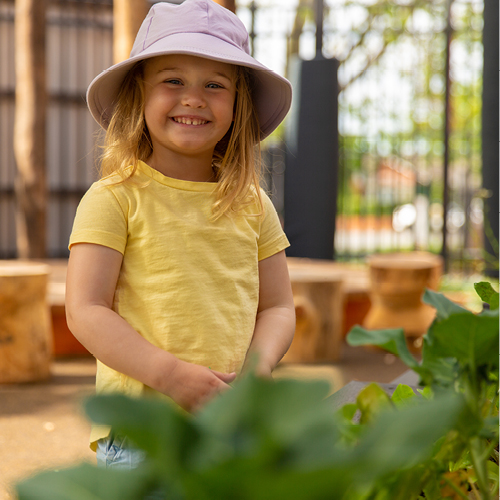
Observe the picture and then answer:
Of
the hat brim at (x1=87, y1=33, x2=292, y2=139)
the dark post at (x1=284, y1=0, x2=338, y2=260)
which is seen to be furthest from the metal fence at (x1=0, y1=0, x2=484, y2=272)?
the hat brim at (x1=87, y1=33, x2=292, y2=139)

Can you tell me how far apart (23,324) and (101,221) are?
2.99 m

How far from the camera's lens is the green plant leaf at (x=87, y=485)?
0.31 metres

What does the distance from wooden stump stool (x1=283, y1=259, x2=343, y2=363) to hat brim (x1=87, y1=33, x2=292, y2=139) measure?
300cm

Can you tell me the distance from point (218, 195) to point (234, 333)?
0.27 metres

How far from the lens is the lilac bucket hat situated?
1219 millimetres

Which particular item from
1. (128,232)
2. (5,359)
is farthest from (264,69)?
(5,359)

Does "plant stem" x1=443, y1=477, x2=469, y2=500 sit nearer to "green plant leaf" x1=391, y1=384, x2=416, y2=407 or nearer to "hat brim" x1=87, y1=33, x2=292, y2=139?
"green plant leaf" x1=391, y1=384, x2=416, y2=407

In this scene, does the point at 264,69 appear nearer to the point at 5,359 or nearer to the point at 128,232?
the point at 128,232

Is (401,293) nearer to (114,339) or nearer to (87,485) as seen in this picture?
(114,339)

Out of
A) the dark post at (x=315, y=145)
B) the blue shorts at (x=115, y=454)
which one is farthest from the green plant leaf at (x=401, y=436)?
the dark post at (x=315, y=145)

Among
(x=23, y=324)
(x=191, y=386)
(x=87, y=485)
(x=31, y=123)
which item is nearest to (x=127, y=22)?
(x=23, y=324)

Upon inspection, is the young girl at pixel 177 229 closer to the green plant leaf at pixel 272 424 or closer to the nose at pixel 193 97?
the nose at pixel 193 97

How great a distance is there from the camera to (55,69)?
35.9 feet

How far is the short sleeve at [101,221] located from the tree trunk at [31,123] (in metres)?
6.62
